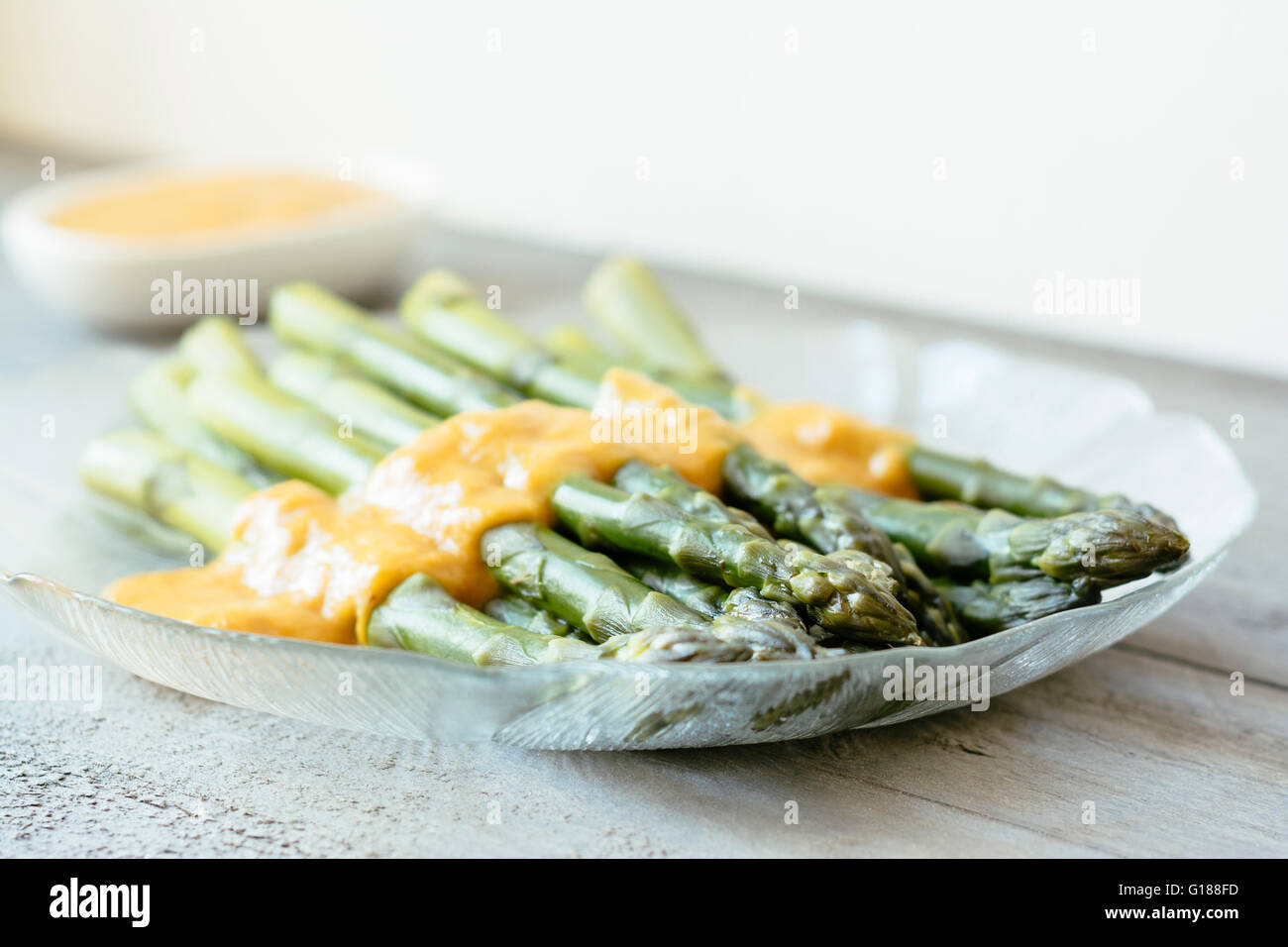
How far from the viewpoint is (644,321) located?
2711 millimetres

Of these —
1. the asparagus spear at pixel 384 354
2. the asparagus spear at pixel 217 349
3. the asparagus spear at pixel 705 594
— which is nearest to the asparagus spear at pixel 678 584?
the asparagus spear at pixel 705 594

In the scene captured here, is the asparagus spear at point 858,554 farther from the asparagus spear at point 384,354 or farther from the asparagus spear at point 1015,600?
the asparagus spear at point 384,354

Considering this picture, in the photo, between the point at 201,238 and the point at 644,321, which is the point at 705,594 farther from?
the point at 201,238

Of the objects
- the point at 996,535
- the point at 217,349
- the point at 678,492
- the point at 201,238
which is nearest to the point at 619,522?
the point at 678,492

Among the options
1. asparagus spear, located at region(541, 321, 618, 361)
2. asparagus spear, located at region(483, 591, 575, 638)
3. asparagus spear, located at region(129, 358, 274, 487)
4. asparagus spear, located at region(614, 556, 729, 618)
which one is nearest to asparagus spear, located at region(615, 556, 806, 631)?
asparagus spear, located at region(614, 556, 729, 618)

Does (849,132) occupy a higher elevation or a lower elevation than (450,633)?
higher

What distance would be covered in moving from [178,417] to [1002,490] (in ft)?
4.52

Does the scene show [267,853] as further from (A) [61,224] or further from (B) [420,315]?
(A) [61,224]

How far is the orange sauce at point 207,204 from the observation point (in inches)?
134

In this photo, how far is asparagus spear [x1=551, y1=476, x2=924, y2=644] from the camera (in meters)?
1.51

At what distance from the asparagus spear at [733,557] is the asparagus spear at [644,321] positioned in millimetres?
803

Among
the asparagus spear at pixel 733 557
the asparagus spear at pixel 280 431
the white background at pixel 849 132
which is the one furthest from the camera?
the white background at pixel 849 132

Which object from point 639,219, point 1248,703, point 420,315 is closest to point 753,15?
point 639,219

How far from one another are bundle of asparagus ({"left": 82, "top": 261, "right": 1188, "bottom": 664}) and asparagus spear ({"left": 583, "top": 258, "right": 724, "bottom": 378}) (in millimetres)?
158
